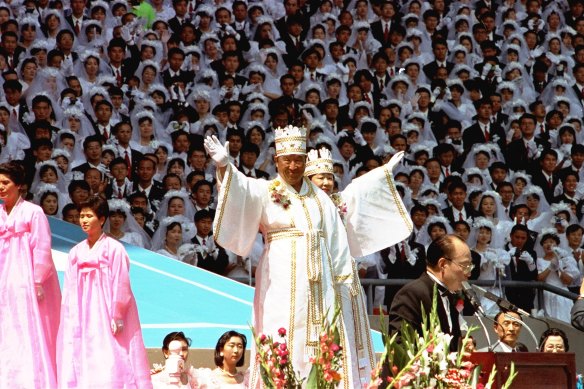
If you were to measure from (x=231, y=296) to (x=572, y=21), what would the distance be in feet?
30.0

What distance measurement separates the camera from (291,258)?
7.77 metres

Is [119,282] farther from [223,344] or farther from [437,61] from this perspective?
[437,61]

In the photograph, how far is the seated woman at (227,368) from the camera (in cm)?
891

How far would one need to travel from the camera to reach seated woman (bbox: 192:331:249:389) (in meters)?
8.91

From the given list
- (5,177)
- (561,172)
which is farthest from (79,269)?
(561,172)

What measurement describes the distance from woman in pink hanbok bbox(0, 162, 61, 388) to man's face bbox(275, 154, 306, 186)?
144cm

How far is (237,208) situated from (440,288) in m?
2.02

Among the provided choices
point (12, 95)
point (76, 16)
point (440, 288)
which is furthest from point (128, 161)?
point (440, 288)

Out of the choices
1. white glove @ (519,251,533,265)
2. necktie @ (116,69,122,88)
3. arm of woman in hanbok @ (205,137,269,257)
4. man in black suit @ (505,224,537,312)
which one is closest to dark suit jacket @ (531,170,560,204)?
man in black suit @ (505,224,537,312)

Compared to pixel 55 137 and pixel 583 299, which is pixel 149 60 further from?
pixel 583 299

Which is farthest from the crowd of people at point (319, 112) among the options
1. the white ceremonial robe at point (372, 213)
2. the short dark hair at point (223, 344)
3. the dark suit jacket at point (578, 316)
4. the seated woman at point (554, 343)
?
the dark suit jacket at point (578, 316)

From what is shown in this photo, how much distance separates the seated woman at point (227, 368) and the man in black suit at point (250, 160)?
4.85m

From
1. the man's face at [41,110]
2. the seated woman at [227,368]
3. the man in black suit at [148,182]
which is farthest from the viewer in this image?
the man's face at [41,110]

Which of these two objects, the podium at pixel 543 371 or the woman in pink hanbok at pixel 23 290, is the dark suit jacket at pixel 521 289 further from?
the podium at pixel 543 371
